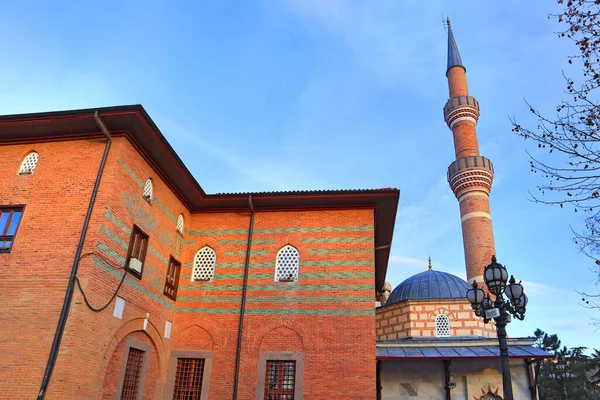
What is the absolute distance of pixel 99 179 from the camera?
889 cm

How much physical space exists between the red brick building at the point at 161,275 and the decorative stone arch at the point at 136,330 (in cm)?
4

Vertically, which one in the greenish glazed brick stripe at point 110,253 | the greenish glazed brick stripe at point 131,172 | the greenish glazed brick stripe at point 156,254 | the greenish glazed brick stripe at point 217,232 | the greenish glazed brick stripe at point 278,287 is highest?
the greenish glazed brick stripe at point 131,172

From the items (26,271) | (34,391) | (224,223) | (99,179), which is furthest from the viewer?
(224,223)

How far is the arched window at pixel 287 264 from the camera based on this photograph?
1116 cm

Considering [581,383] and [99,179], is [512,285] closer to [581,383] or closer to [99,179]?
[99,179]

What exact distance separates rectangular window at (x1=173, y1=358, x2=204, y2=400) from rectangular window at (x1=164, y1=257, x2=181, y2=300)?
5.20 feet

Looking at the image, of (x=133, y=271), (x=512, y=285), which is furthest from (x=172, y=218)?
(x=512, y=285)

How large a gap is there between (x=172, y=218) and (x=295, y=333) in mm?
4178

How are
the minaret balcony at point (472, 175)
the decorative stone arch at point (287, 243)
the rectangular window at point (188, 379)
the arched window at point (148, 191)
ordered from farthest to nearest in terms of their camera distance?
the minaret balcony at point (472, 175), the decorative stone arch at point (287, 243), the rectangular window at point (188, 379), the arched window at point (148, 191)

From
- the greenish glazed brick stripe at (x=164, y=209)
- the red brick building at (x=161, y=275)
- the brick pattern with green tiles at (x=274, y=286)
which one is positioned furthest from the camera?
the brick pattern with green tiles at (x=274, y=286)

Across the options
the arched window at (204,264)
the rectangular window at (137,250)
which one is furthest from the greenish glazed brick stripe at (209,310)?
the rectangular window at (137,250)

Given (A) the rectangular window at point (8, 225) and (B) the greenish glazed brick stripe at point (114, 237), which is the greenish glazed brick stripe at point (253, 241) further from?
(A) the rectangular window at point (8, 225)

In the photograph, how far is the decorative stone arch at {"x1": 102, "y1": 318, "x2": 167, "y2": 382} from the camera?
333 inches

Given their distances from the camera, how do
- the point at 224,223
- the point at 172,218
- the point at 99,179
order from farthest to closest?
the point at 224,223
the point at 172,218
the point at 99,179
